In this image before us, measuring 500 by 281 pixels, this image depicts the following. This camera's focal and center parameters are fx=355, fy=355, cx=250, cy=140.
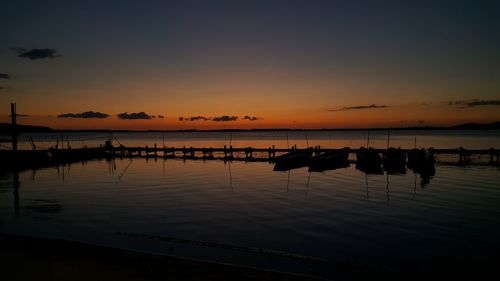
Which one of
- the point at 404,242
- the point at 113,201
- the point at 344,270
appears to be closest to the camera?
the point at 344,270

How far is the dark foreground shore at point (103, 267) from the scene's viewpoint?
6.88 meters

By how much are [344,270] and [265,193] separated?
12.5 metres

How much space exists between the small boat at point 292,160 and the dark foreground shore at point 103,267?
2688 centimetres

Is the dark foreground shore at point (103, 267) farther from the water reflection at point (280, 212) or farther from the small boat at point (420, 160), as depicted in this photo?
the small boat at point (420, 160)

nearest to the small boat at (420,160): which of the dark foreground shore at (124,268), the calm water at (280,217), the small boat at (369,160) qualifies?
the small boat at (369,160)

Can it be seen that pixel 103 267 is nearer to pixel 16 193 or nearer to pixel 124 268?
pixel 124 268

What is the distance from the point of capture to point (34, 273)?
23.7 ft

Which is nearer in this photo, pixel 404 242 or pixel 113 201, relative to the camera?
pixel 404 242

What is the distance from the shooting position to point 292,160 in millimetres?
36438

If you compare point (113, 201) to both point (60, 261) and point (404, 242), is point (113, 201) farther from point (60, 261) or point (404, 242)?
point (404, 242)

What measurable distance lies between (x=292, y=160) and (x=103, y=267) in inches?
1178

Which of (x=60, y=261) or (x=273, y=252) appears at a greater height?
(x=60, y=261)

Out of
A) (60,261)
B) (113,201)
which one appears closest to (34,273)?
(60,261)

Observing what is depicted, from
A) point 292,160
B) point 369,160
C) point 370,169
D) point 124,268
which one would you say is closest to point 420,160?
point 369,160
